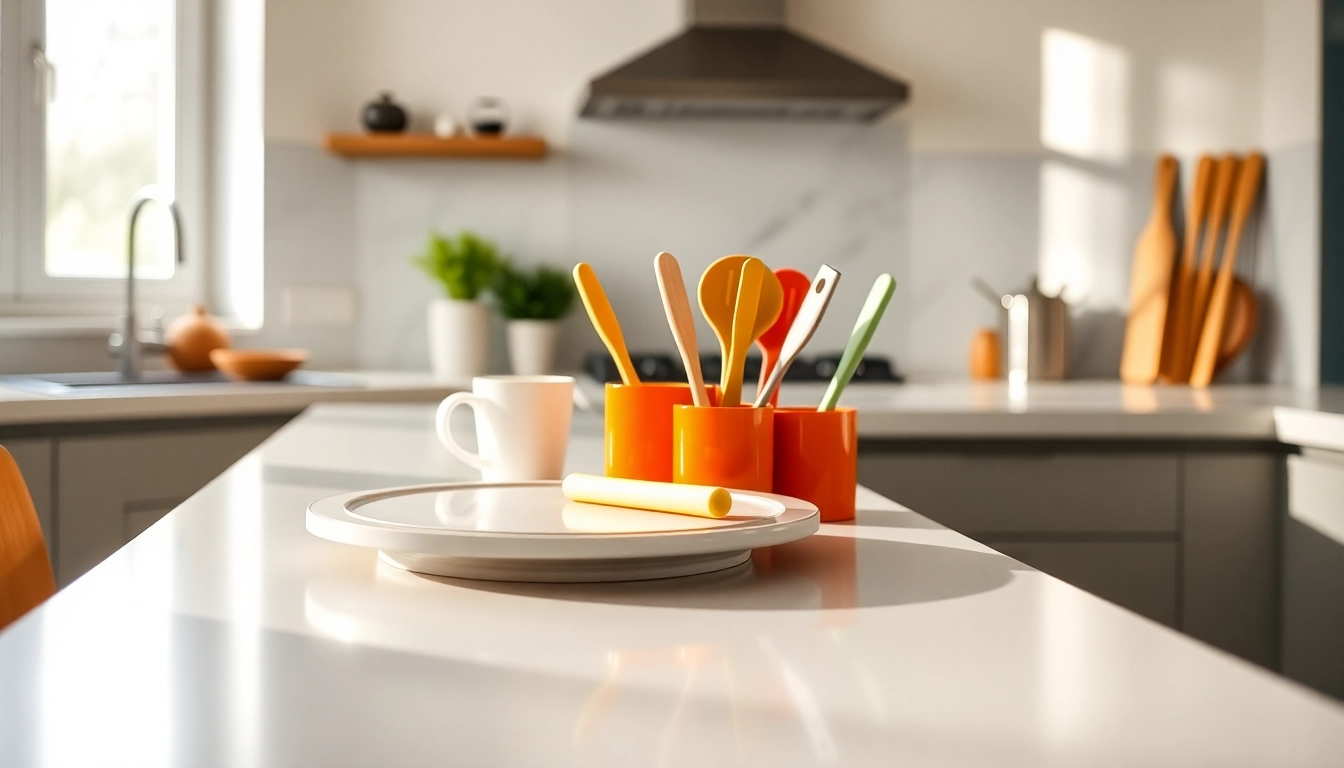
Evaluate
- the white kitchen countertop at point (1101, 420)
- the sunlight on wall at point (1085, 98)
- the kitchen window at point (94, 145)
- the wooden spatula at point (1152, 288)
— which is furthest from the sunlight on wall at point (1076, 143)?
the kitchen window at point (94, 145)

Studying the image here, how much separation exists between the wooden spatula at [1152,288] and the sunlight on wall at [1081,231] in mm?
83

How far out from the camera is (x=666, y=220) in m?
3.04

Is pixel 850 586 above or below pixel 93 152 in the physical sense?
below

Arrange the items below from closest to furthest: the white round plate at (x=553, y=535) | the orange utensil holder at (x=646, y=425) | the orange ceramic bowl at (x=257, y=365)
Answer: the white round plate at (x=553, y=535)
the orange utensil holder at (x=646, y=425)
the orange ceramic bowl at (x=257, y=365)

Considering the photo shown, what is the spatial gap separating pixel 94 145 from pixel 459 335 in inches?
41.5

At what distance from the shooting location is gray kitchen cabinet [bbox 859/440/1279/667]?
2.02 m

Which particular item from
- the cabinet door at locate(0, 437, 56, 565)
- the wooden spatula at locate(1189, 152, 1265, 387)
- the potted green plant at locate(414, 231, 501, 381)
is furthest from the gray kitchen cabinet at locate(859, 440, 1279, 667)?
the cabinet door at locate(0, 437, 56, 565)

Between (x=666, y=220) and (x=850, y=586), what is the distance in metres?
2.43

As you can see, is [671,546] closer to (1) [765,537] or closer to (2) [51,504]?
(1) [765,537]

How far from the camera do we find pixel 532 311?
294 centimetres

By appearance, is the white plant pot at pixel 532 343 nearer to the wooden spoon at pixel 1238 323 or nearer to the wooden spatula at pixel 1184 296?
the wooden spatula at pixel 1184 296

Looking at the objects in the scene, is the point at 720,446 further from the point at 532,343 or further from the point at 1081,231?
the point at 1081,231

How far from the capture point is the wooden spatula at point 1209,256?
279 centimetres

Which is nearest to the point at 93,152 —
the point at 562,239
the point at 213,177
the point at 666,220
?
the point at 213,177
